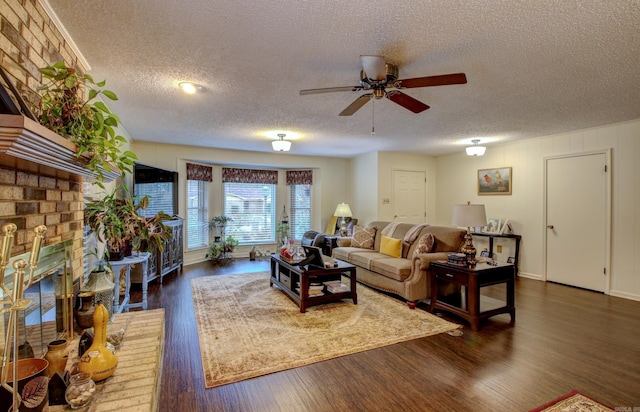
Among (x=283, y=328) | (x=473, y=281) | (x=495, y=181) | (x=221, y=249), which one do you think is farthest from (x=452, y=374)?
(x=221, y=249)

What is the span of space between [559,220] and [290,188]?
207 inches

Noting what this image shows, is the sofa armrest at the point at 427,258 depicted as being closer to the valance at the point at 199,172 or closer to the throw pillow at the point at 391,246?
the throw pillow at the point at 391,246

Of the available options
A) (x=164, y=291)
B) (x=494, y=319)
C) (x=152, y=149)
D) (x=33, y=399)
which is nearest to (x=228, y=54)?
(x=33, y=399)

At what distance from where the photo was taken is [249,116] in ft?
12.7

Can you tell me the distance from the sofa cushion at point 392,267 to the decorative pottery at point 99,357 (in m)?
3.01

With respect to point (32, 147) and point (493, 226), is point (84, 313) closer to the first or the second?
point (32, 147)

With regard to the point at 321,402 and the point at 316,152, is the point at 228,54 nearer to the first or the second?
the point at 321,402

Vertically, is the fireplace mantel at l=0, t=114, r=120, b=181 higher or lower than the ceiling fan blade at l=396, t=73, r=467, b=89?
lower

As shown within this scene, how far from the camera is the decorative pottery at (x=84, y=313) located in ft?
5.75

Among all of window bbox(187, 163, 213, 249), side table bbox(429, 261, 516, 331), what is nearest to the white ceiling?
side table bbox(429, 261, 516, 331)

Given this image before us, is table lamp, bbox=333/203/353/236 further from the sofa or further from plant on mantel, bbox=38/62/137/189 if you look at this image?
plant on mantel, bbox=38/62/137/189

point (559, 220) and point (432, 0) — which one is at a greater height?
point (432, 0)

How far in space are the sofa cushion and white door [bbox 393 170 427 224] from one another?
263 cm

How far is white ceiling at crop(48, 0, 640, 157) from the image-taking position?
5.81ft
